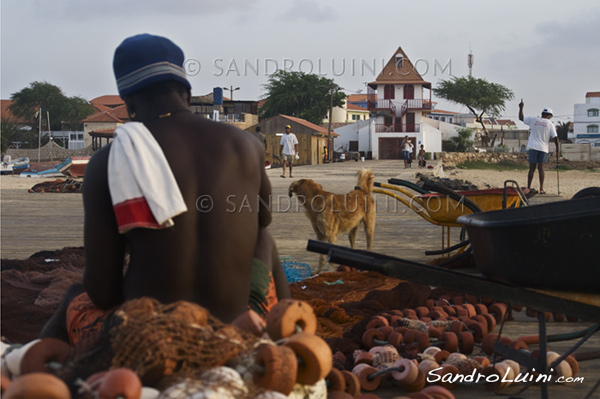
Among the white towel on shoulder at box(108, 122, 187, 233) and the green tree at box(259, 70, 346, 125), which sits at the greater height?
the green tree at box(259, 70, 346, 125)

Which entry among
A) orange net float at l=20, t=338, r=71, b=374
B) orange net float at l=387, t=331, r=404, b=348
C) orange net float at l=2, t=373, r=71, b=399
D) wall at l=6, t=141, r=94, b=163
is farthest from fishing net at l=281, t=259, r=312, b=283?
wall at l=6, t=141, r=94, b=163

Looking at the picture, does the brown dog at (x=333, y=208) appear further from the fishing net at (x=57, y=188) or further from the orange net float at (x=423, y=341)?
the fishing net at (x=57, y=188)

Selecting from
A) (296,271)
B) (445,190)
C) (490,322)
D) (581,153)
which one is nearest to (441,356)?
(490,322)

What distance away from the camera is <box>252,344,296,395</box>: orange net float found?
1.88 metres

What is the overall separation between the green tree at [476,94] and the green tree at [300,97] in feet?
49.0

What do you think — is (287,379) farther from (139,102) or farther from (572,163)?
(572,163)

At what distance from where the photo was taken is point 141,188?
7.58 feet

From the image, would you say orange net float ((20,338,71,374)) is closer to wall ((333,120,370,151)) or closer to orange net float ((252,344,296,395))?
orange net float ((252,344,296,395))

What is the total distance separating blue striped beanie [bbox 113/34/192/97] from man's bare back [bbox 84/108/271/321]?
0.18 metres

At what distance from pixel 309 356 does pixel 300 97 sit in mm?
76666

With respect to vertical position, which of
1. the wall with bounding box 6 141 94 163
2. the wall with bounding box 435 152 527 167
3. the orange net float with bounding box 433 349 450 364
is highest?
the wall with bounding box 6 141 94 163

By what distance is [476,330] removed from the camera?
4137mm

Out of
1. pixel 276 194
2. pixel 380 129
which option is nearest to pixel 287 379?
pixel 276 194

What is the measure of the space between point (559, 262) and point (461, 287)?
0.47 metres
